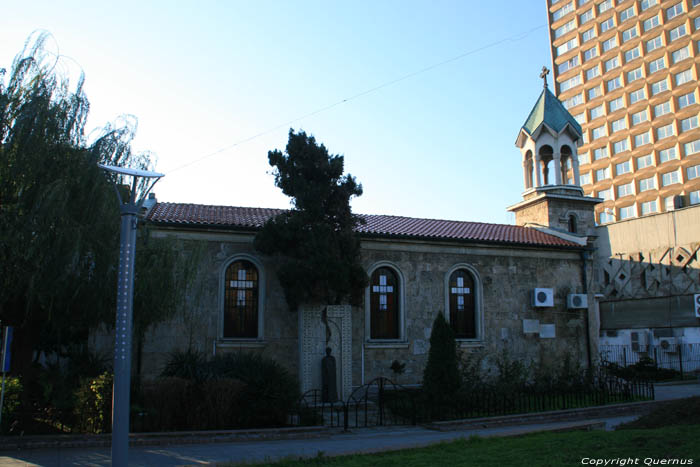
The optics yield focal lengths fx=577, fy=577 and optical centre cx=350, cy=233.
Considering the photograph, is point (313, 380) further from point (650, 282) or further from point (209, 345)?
point (650, 282)

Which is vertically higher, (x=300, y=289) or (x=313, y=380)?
(x=300, y=289)

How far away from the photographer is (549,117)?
89.0 ft

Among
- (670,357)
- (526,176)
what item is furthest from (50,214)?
(670,357)

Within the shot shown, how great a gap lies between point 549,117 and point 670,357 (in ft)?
57.0

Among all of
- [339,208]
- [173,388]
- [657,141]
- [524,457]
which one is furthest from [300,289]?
[657,141]

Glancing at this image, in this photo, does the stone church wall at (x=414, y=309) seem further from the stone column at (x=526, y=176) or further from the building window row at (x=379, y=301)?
the stone column at (x=526, y=176)

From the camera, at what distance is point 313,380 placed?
17609 mm

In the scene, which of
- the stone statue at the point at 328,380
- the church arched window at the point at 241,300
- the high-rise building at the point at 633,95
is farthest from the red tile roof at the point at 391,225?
the high-rise building at the point at 633,95

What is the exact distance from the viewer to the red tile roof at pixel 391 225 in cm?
1795

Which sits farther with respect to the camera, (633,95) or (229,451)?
(633,95)

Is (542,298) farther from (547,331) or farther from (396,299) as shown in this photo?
(396,299)

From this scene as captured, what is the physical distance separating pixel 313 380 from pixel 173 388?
19.1ft

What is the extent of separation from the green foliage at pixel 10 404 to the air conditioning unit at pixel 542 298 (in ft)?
54.6

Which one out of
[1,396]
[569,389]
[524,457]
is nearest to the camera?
[524,457]
